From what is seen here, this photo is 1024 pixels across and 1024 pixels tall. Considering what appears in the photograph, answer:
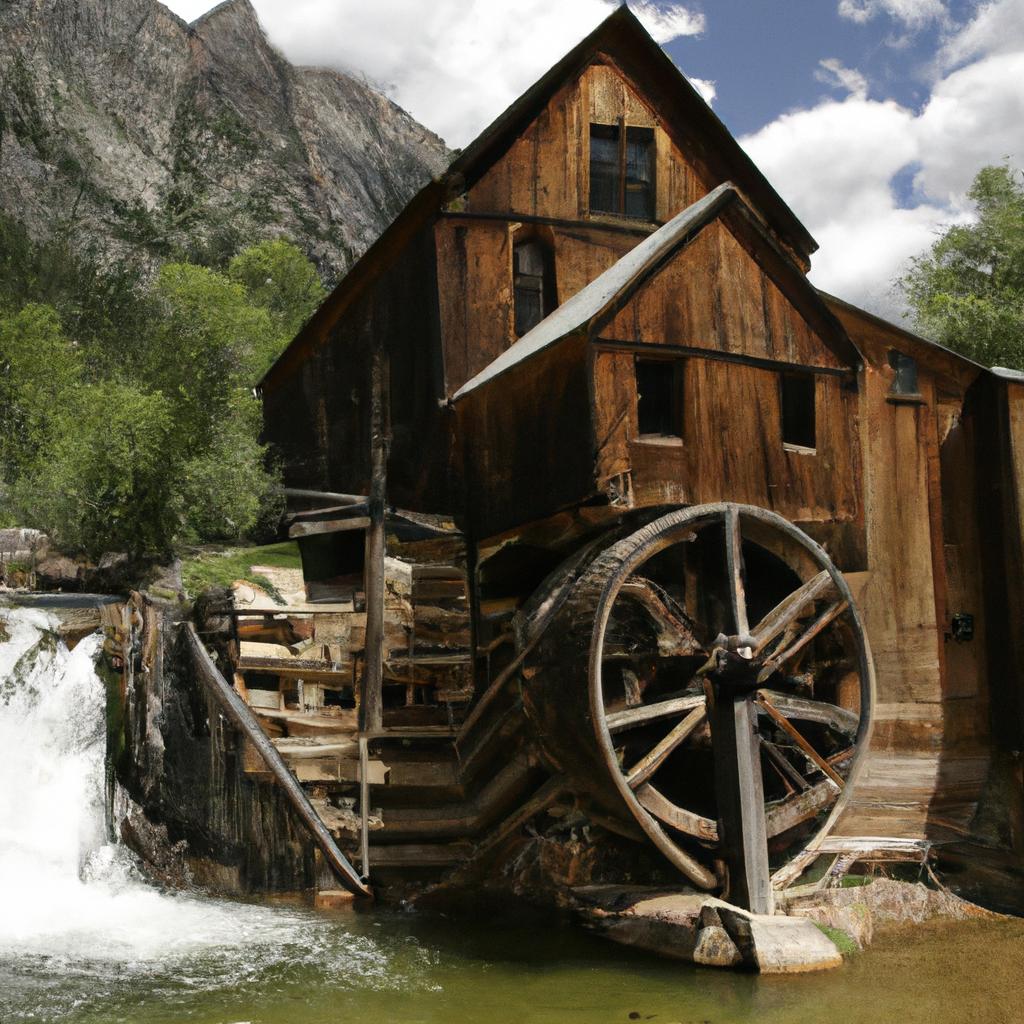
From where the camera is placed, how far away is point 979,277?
37969mm

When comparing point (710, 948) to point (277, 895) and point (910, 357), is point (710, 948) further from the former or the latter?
point (910, 357)

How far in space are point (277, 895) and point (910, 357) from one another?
1089cm

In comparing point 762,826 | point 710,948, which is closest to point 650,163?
point 762,826

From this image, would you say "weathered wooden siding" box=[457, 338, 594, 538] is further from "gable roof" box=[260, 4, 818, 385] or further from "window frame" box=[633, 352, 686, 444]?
"gable roof" box=[260, 4, 818, 385]

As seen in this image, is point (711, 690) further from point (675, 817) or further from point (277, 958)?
point (277, 958)

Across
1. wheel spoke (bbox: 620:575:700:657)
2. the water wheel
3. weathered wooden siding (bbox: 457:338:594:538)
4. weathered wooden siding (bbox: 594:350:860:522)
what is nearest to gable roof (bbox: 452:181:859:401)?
weathered wooden siding (bbox: 457:338:594:538)

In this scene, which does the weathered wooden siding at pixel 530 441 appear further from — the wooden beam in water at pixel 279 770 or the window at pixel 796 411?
the wooden beam in water at pixel 279 770

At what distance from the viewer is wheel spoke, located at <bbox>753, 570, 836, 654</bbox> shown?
13.4 meters

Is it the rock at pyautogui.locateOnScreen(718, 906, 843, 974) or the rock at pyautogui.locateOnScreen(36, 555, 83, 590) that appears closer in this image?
the rock at pyautogui.locateOnScreen(718, 906, 843, 974)

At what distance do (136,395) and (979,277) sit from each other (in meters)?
26.4

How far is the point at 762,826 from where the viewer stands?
41.5 feet

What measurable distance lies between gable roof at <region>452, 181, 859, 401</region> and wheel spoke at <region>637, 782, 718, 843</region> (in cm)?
517

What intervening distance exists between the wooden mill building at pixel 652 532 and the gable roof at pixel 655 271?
0.16 ft

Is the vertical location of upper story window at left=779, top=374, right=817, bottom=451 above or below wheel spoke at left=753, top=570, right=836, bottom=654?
above
